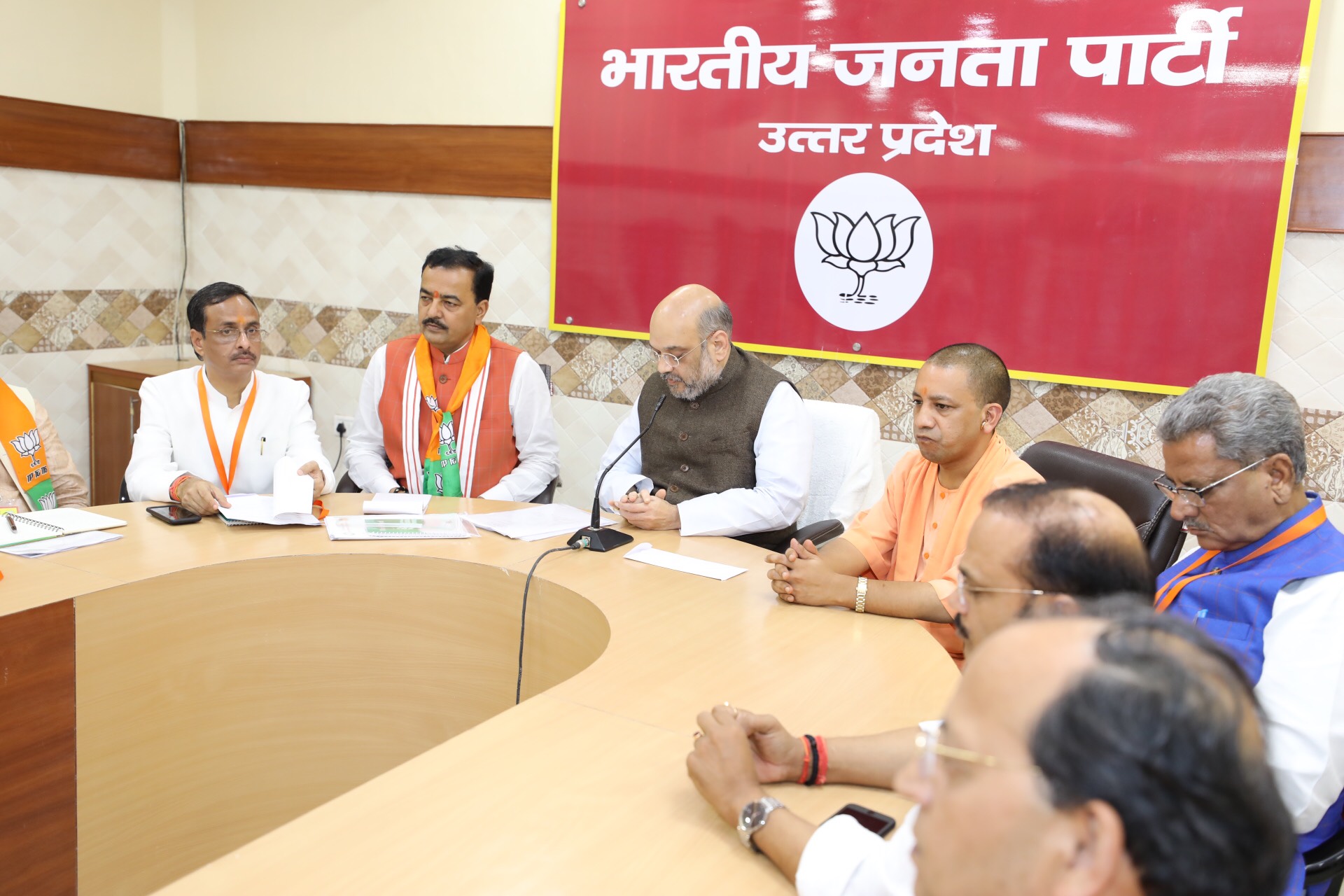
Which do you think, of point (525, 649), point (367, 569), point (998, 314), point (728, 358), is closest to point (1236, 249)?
point (998, 314)

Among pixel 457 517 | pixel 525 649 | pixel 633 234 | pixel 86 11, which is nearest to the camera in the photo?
pixel 525 649

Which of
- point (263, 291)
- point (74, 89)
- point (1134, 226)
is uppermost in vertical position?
point (74, 89)

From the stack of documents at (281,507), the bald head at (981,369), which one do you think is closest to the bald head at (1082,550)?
the bald head at (981,369)

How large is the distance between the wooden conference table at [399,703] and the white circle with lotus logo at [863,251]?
1350mm

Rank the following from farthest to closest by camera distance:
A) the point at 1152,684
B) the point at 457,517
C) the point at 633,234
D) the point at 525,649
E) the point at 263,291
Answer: the point at 263,291, the point at 633,234, the point at 457,517, the point at 525,649, the point at 1152,684

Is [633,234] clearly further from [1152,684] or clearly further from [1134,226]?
[1152,684]

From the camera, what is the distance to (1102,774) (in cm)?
65

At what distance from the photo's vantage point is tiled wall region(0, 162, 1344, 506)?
4.14 m

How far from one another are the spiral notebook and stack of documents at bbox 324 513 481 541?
0.52 m

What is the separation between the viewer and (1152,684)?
2.19 ft

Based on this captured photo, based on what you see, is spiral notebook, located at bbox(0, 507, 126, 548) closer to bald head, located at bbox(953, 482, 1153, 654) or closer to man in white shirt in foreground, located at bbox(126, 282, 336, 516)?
man in white shirt in foreground, located at bbox(126, 282, 336, 516)

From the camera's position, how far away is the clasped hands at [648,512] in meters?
2.65

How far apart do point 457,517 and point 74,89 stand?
3.23 metres

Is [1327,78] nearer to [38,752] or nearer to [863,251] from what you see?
[863,251]
